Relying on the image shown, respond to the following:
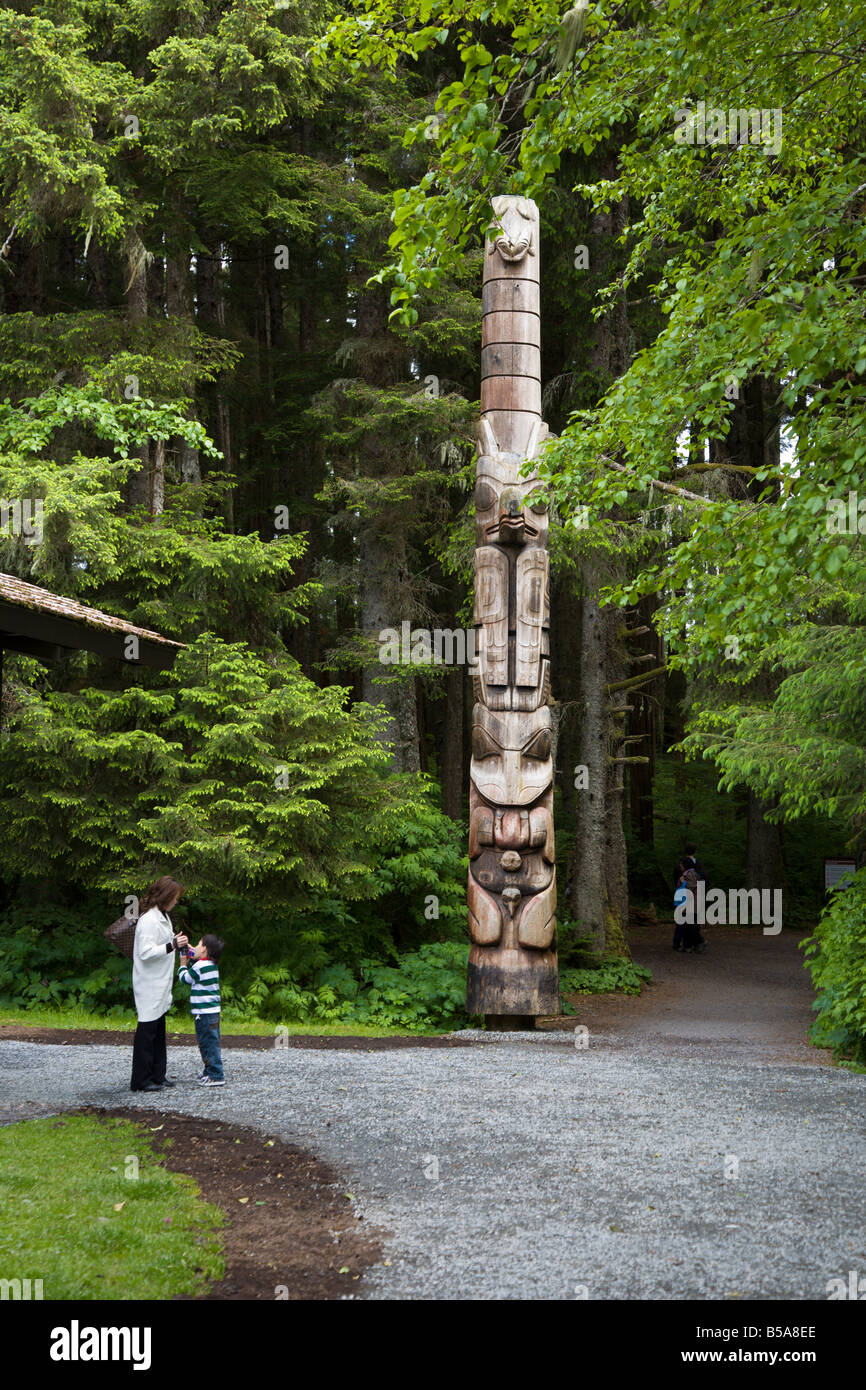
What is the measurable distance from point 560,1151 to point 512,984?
4.59 metres

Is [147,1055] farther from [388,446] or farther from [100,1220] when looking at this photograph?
[388,446]

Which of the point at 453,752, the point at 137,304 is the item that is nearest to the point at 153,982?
the point at 137,304

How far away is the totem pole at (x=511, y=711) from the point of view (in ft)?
37.4

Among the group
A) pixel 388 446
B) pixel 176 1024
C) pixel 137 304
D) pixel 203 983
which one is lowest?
pixel 176 1024

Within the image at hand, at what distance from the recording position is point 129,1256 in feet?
16.1

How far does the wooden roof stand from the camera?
24.8 ft

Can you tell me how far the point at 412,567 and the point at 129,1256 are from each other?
1728 cm

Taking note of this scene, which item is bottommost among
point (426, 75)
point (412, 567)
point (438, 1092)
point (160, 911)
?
point (438, 1092)

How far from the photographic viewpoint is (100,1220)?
209 inches

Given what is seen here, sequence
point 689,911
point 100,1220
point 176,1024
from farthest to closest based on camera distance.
→ point 689,911 < point 176,1024 < point 100,1220

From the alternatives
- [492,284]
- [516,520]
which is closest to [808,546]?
[516,520]

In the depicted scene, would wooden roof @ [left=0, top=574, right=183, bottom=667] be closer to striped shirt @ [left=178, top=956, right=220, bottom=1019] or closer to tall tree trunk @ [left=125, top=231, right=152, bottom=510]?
striped shirt @ [left=178, top=956, right=220, bottom=1019]
